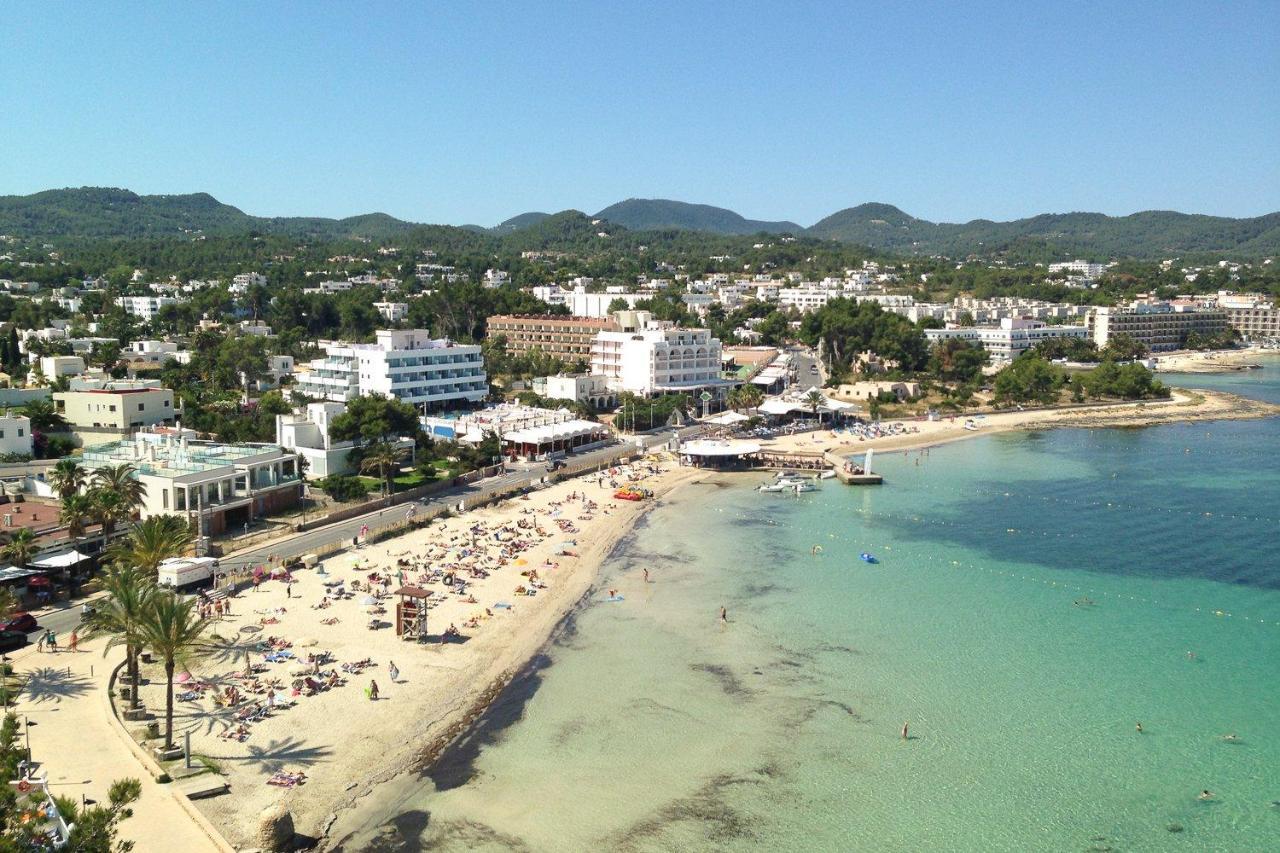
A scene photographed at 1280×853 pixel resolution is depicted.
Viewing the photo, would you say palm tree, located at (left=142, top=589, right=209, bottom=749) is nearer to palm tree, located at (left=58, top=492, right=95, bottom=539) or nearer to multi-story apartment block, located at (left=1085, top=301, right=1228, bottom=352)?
palm tree, located at (left=58, top=492, right=95, bottom=539)

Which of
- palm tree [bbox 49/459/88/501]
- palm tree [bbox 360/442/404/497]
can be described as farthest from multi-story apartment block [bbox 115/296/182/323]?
palm tree [bbox 49/459/88/501]

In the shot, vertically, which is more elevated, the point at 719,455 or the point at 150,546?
the point at 150,546

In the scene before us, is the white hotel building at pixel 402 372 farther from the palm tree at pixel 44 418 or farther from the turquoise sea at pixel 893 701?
the turquoise sea at pixel 893 701

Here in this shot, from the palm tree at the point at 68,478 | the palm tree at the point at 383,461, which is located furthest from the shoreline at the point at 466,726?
the palm tree at the point at 68,478

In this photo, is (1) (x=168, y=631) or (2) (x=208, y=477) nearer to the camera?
(1) (x=168, y=631)

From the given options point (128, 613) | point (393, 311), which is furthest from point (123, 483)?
point (393, 311)

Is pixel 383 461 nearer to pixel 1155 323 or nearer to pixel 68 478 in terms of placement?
pixel 68 478
